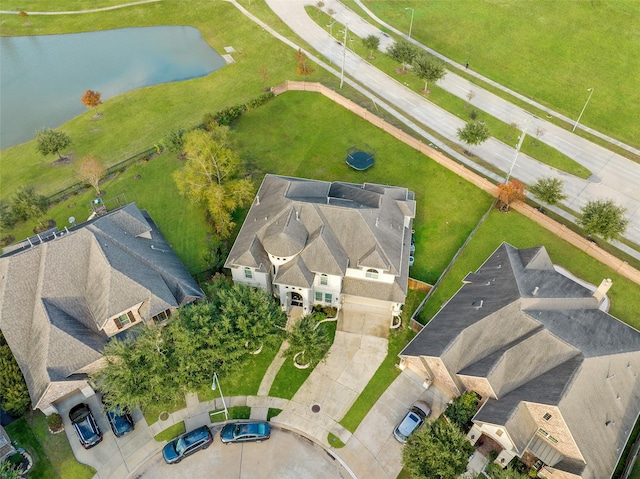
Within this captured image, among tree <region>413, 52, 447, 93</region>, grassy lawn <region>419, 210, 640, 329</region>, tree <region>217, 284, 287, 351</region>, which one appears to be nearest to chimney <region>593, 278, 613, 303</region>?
grassy lawn <region>419, 210, 640, 329</region>

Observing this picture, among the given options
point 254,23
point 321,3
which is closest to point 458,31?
point 321,3

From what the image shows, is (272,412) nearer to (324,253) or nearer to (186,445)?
(186,445)

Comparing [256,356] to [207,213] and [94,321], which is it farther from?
[207,213]

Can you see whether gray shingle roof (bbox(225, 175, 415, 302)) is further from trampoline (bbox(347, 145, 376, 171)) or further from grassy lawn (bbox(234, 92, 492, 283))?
trampoline (bbox(347, 145, 376, 171))

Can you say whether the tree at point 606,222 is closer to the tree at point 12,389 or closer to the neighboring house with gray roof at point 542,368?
the neighboring house with gray roof at point 542,368

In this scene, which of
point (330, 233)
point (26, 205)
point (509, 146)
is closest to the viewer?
point (330, 233)

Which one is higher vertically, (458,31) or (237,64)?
(458,31)

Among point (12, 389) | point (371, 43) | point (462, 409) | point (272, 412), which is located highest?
point (371, 43)

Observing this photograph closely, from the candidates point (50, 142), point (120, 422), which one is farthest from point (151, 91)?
point (120, 422)
